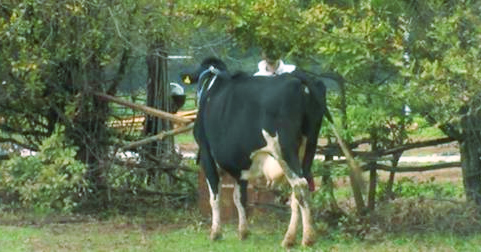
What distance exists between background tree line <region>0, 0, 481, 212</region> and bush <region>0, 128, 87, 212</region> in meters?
0.02

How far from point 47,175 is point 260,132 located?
3.48 metres

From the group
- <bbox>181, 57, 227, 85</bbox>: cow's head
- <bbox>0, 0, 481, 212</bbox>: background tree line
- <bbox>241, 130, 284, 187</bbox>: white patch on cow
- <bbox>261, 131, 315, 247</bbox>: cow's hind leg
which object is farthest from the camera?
<bbox>181, 57, 227, 85</bbox>: cow's head

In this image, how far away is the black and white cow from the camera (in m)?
10.3

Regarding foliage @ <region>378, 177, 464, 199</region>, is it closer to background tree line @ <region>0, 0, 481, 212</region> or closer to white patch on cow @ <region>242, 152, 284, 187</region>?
background tree line @ <region>0, 0, 481, 212</region>

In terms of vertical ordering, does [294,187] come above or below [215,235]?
above

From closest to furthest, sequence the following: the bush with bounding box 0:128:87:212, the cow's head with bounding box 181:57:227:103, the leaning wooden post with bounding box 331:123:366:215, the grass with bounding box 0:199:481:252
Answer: the grass with bounding box 0:199:481:252 → the leaning wooden post with bounding box 331:123:366:215 → the cow's head with bounding box 181:57:227:103 → the bush with bounding box 0:128:87:212

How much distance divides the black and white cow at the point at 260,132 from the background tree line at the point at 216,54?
19.0 inches

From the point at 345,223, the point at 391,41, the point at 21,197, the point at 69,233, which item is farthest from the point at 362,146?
the point at 21,197

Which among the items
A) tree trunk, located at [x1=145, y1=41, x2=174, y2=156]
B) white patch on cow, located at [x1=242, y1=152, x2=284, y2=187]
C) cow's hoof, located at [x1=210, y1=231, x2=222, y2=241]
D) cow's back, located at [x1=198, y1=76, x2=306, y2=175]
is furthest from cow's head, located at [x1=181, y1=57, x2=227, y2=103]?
tree trunk, located at [x1=145, y1=41, x2=174, y2=156]

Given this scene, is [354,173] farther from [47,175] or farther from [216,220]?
[47,175]

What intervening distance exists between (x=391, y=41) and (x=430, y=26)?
388mm

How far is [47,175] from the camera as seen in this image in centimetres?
1291

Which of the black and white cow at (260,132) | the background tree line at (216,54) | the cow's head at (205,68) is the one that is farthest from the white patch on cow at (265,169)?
the cow's head at (205,68)

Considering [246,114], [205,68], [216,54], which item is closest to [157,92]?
[216,54]
